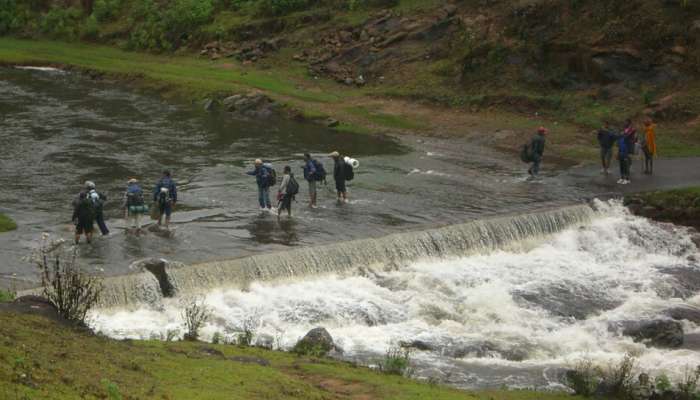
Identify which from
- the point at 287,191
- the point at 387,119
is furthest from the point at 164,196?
the point at 387,119

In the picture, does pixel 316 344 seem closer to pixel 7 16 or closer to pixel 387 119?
pixel 387 119

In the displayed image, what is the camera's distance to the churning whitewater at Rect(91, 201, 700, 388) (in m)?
20.5

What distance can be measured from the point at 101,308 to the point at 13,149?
17.1 m

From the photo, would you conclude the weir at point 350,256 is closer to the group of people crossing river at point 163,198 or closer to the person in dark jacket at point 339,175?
the group of people crossing river at point 163,198

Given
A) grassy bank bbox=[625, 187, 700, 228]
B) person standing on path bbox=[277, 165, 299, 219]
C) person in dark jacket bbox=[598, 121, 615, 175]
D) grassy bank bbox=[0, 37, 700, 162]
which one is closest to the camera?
person standing on path bbox=[277, 165, 299, 219]

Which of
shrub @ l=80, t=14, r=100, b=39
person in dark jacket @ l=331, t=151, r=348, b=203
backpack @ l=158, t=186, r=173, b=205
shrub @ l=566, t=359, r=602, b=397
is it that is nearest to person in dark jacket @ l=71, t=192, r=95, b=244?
backpack @ l=158, t=186, r=173, b=205

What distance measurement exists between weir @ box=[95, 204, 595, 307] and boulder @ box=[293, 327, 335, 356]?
3929 millimetres

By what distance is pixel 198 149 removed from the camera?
124 ft

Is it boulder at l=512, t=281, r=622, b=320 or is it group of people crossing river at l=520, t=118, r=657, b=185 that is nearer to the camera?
boulder at l=512, t=281, r=622, b=320

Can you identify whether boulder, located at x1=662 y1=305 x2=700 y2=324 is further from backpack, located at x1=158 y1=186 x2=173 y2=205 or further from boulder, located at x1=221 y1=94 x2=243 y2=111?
boulder, located at x1=221 y1=94 x2=243 y2=111

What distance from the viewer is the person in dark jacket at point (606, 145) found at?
32.8 meters

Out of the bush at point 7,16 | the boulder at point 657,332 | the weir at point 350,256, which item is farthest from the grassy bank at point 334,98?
the boulder at point 657,332

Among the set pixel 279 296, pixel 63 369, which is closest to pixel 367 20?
pixel 279 296

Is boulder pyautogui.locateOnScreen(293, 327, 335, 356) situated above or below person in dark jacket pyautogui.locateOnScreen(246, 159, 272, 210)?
below
